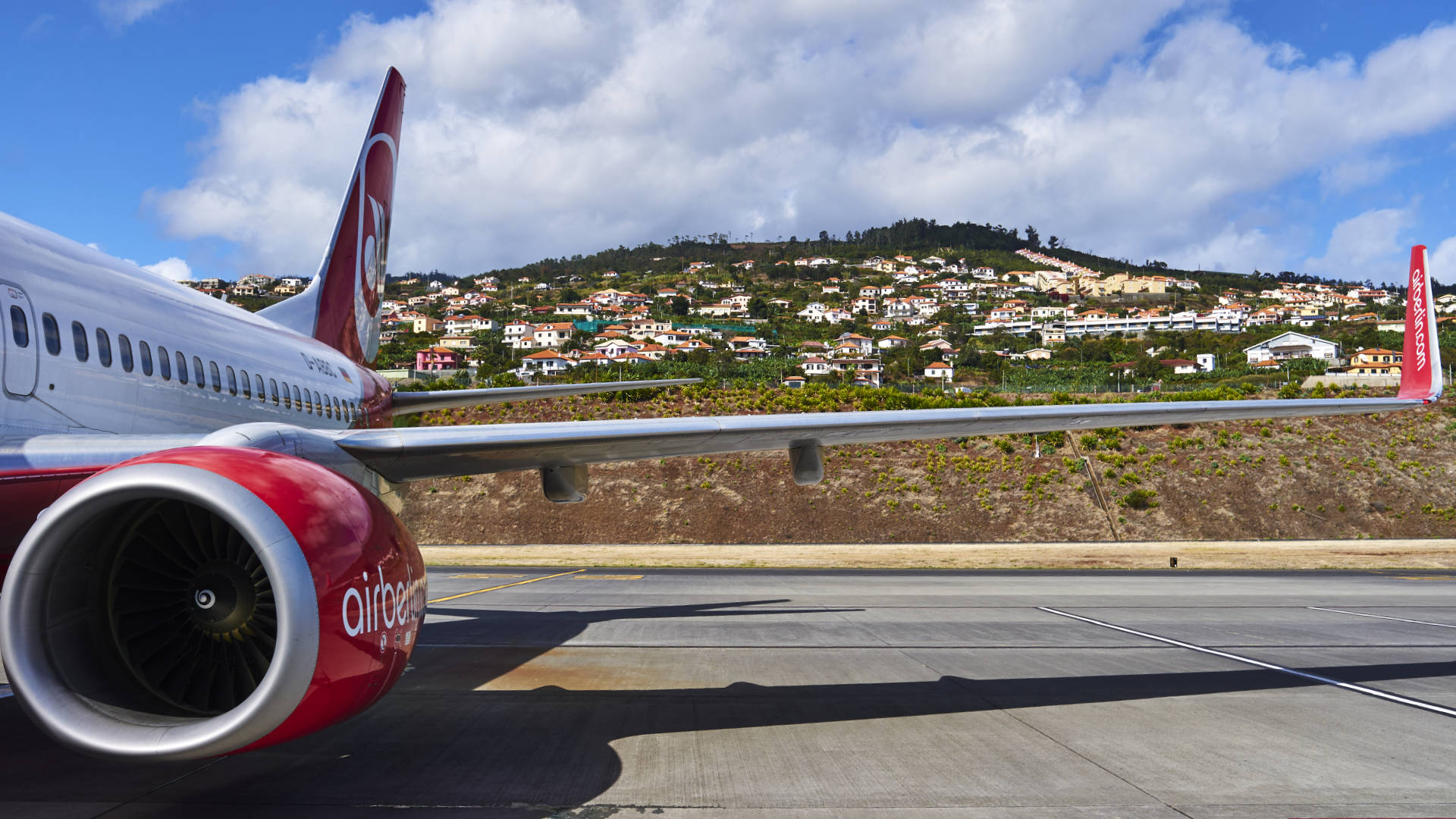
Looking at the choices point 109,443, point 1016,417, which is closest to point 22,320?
point 109,443

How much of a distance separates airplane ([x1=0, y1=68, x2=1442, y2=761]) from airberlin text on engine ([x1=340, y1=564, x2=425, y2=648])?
2 centimetres

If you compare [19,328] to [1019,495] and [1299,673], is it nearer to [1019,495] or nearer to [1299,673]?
[1299,673]

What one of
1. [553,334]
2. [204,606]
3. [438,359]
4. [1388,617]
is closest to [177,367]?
[204,606]

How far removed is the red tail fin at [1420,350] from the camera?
28.7 feet

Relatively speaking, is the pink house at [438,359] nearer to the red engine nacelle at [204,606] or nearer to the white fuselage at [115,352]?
the white fuselage at [115,352]

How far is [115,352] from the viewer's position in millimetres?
7277

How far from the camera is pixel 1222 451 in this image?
53.4 metres

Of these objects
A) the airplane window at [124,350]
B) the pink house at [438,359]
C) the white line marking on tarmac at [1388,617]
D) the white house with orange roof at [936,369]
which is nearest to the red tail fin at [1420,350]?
the white line marking on tarmac at [1388,617]

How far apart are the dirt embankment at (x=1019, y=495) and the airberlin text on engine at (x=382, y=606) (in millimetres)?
37544

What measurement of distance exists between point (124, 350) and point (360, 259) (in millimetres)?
8827

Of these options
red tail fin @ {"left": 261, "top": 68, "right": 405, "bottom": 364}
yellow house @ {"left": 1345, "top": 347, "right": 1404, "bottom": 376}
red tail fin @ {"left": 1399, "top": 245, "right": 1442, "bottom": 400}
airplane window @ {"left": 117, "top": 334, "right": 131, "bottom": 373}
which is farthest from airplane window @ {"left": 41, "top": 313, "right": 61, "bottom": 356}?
yellow house @ {"left": 1345, "top": 347, "right": 1404, "bottom": 376}

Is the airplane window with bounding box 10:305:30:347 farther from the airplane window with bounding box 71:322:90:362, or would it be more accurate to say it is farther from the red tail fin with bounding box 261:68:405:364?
the red tail fin with bounding box 261:68:405:364

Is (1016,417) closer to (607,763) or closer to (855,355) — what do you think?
(607,763)

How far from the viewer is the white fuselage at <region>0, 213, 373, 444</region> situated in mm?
6273
